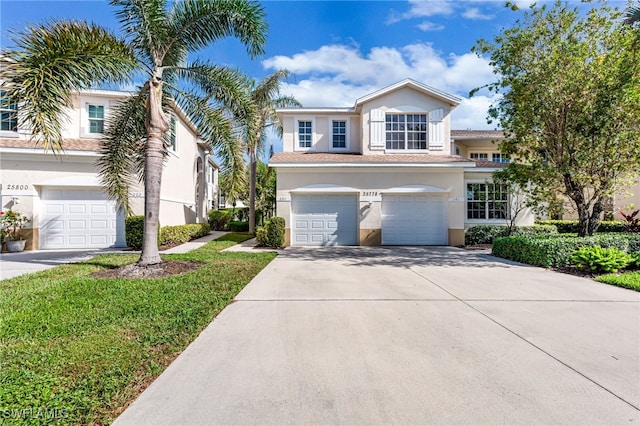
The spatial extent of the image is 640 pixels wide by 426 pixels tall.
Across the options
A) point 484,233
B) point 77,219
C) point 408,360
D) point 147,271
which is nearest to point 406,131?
point 484,233

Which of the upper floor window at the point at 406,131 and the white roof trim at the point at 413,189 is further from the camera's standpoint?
the upper floor window at the point at 406,131

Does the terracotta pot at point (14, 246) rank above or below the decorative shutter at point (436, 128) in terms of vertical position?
below

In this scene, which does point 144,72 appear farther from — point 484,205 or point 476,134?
point 476,134

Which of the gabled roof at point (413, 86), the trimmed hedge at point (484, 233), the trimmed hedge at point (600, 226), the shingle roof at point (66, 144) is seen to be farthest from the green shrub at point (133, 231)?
the trimmed hedge at point (600, 226)

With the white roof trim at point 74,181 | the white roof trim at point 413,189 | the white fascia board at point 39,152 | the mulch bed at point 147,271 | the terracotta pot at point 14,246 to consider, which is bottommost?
the mulch bed at point 147,271

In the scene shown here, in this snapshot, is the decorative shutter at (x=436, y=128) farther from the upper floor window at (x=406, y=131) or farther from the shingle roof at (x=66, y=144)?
the shingle roof at (x=66, y=144)

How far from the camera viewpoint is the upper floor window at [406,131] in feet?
49.0

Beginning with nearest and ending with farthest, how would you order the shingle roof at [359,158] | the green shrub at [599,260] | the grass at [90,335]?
the grass at [90,335]
the green shrub at [599,260]
the shingle roof at [359,158]

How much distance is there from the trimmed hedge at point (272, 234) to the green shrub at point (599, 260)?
9.78 meters

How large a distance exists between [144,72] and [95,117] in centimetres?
764

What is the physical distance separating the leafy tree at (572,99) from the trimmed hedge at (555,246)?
1021 mm

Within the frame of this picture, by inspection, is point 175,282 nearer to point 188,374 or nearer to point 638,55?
point 188,374

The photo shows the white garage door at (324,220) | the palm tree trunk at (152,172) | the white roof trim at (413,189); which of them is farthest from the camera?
the white garage door at (324,220)

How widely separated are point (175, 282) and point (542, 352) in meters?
6.40
